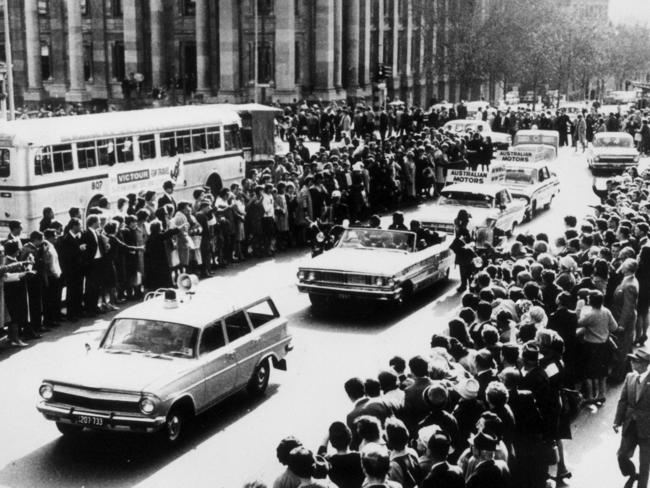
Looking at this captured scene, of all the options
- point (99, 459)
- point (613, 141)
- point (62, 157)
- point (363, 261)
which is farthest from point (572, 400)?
point (613, 141)

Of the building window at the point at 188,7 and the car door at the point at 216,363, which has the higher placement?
the building window at the point at 188,7

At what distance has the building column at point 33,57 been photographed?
193 feet

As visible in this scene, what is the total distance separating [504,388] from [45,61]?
59.3 metres

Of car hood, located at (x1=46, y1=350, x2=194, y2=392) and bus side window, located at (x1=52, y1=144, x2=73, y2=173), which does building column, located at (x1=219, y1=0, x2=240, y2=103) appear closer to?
bus side window, located at (x1=52, y1=144, x2=73, y2=173)

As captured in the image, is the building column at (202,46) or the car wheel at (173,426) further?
the building column at (202,46)

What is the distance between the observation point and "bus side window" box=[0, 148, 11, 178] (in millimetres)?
20781

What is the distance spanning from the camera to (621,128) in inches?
1927

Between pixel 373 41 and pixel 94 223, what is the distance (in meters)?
50.1

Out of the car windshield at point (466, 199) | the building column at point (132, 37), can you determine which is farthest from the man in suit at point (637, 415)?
the building column at point (132, 37)

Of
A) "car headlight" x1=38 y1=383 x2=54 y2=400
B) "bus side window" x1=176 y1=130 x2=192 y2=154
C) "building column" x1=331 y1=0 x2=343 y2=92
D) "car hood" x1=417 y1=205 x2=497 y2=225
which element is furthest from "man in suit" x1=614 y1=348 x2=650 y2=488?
"building column" x1=331 y1=0 x2=343 y2=92

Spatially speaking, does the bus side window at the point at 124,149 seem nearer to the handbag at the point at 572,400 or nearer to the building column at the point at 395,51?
the handbag at the point at 572,400

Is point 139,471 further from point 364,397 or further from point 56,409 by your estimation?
point 364,397

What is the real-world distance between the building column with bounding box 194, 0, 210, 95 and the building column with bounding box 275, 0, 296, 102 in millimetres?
5558

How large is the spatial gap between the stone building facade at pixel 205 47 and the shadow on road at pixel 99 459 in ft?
124
